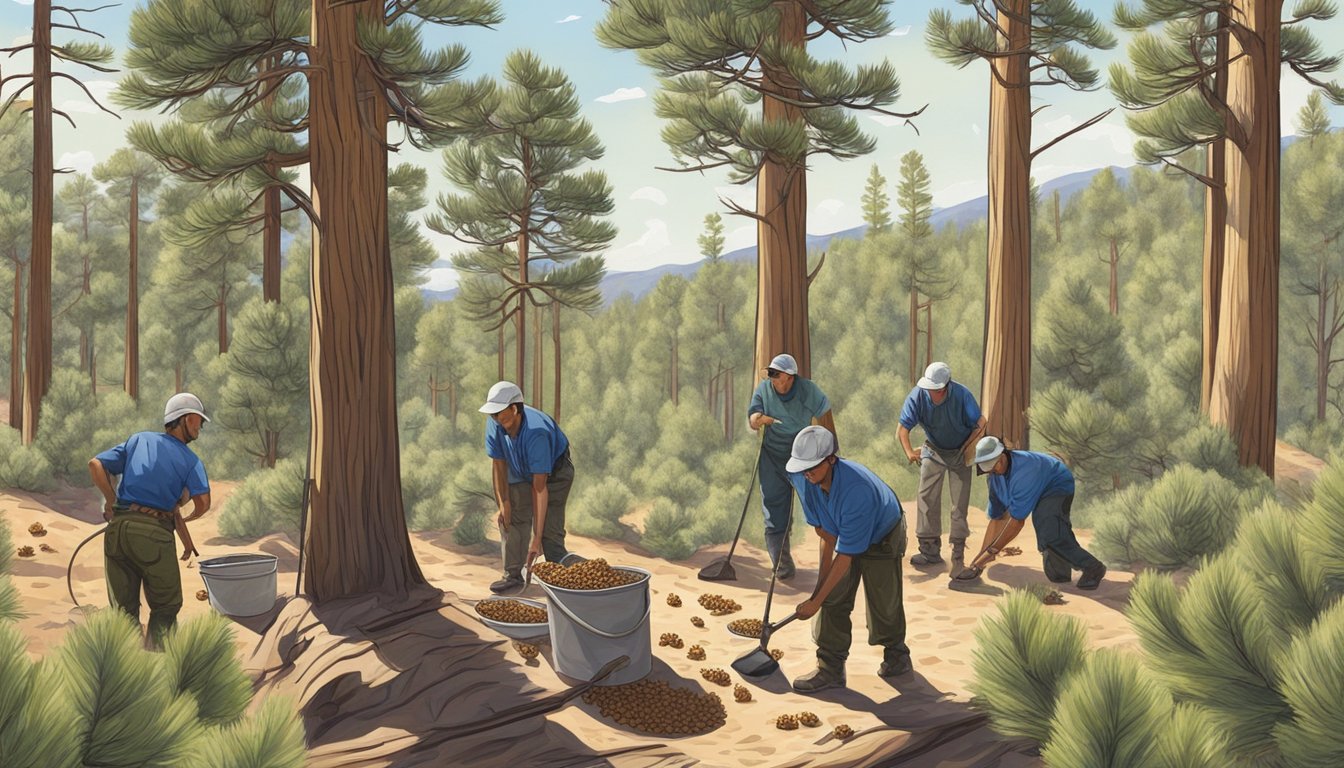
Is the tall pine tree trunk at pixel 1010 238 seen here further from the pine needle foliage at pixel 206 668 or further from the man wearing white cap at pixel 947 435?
the pine needle foliage at pixel 206 668

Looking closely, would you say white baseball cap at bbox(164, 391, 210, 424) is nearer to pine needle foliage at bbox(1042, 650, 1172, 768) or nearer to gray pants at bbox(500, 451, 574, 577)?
gray pants at bbox(500, 451, 574, 577)

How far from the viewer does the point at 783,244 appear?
8.74m

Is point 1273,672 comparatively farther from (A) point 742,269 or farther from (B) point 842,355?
(A) point 742,269

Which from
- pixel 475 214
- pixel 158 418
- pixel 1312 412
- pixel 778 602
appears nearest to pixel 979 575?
pixel 778 602

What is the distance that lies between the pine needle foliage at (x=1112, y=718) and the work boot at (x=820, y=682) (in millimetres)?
2849

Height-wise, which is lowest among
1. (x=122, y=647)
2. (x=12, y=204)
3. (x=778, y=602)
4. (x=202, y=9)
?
(x=778, y=602)

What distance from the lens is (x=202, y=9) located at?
6.27 meters

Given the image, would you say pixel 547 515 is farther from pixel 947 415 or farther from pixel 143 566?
pixel 947 415

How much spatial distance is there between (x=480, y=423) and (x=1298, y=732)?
54.8 feet

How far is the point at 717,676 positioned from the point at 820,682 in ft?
1.74

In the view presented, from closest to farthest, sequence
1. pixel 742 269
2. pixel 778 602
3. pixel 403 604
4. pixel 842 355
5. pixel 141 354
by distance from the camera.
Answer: pixel 403 604 < pixel 778 602 < pixel 141 354 < pixel 842 355 < pixel 742 269

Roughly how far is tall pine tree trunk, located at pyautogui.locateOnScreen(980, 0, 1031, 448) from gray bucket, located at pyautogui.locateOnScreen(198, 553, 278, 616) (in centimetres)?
597

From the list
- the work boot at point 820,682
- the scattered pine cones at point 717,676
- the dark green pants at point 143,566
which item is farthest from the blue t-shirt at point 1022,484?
the dark green pants at point 143,566

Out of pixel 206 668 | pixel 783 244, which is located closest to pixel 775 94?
pixel 783 244
